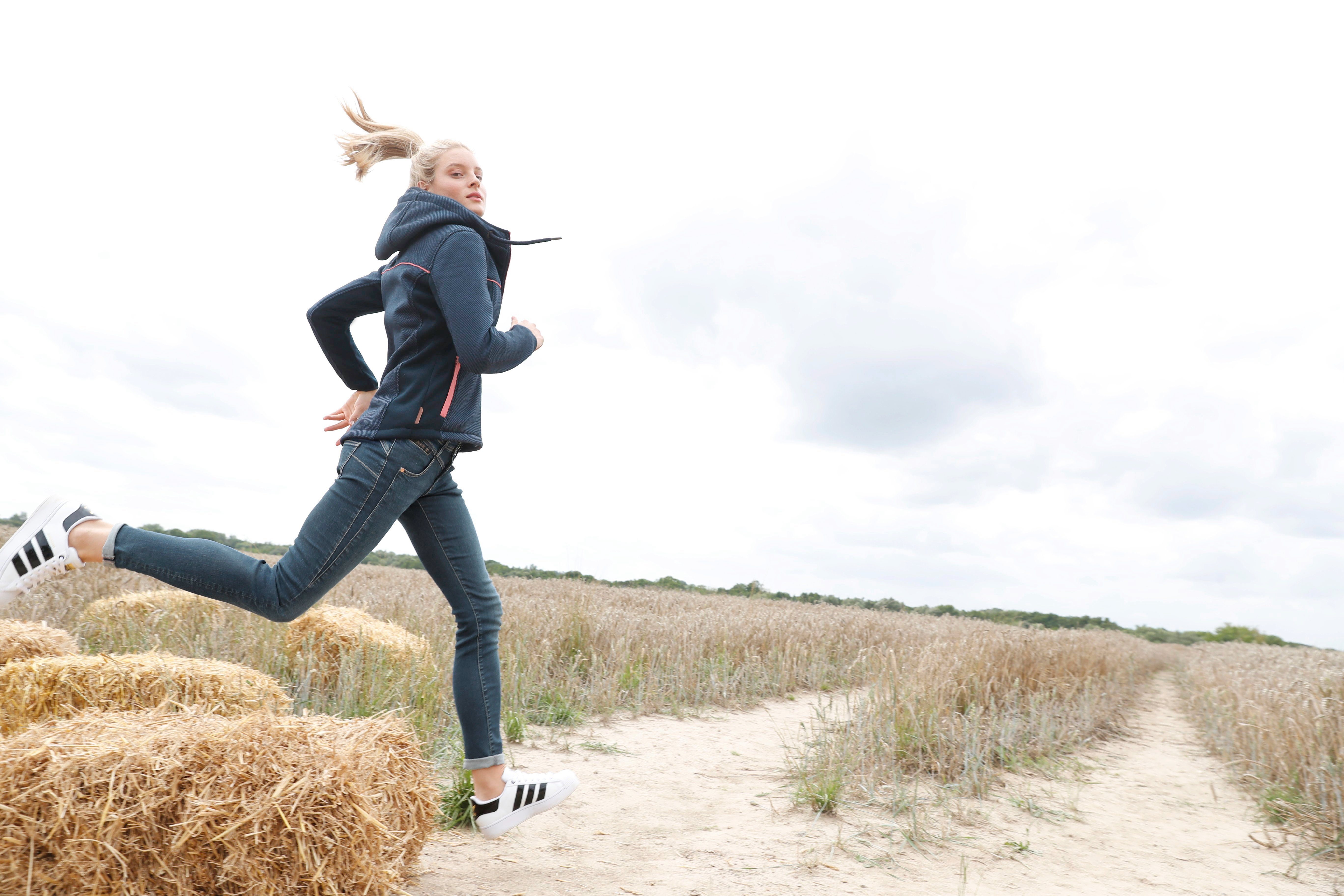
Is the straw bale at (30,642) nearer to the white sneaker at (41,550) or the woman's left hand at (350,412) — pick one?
the white sneaker at (41,550)

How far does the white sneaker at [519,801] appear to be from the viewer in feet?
9.49

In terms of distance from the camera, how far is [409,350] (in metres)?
2.62

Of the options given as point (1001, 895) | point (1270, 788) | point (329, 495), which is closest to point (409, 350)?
point (329, 495)

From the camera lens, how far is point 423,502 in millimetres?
2752

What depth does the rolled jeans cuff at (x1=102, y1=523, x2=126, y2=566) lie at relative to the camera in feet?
8.20

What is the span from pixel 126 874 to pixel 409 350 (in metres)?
1.63

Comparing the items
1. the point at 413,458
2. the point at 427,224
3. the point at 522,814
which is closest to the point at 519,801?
the point at 522,814

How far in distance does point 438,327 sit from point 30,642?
111 inches

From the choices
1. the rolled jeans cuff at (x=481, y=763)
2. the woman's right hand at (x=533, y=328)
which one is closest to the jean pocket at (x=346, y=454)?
the woman's right hand at (x=533, y=328)

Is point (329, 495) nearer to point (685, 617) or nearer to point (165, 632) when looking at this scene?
point (165, 632)

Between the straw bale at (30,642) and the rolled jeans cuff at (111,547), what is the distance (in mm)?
1416

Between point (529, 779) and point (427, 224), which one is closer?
point (427, 224)

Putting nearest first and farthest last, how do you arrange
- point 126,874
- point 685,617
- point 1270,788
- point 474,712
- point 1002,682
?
point 126,874 → point 474,712 → point 1270,788 → point 1002,682 → point 685,617

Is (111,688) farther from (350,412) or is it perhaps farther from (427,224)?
(427,224)
